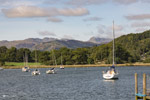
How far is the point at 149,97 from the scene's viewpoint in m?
46.6

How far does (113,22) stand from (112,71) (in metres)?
21.0

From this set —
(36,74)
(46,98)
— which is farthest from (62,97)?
(36,74)

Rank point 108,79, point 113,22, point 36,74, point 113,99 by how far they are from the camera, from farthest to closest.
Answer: point 36,74 < point 113,22 < point 108,79 < point 113,99

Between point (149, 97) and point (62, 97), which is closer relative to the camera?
point (149, 97)

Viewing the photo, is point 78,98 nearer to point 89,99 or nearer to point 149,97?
point 89,99

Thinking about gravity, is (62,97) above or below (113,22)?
below

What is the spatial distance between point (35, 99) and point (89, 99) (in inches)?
413

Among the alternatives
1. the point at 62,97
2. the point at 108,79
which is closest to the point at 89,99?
the point at 62,97

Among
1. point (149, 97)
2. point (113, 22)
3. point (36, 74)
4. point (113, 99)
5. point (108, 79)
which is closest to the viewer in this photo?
point (149, 97)

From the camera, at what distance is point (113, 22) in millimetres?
117750

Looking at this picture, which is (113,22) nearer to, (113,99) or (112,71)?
(112,71)

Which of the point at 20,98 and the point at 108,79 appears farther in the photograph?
the point at 108,79

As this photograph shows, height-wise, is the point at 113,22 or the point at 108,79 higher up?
the point at 113,22

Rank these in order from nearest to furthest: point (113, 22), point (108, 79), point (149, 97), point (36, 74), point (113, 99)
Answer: point (149, 97) < point (113, 99) < point (108, 79) < point (113, 22) < point (36, 74)
